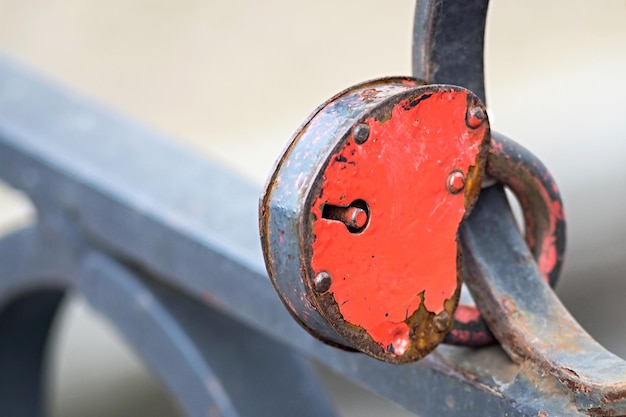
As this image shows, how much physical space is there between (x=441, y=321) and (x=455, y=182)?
0.23ft

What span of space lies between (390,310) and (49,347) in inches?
28.2

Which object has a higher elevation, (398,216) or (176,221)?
(398,216)

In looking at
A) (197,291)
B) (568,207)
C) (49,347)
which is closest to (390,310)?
(197,291)

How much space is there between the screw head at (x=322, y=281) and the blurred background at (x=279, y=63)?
1847 millimetres

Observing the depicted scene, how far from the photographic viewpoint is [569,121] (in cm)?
256

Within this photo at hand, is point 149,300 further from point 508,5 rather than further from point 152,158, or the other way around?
point 508,5

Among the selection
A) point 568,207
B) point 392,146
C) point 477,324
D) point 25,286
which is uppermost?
point 392,146

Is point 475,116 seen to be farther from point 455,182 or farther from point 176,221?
point 176,221

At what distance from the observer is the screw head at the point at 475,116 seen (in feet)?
1.67

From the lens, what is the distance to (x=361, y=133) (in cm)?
47

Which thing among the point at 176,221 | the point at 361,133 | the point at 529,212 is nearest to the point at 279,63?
the point at 176,221

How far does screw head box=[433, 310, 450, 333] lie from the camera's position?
53cm

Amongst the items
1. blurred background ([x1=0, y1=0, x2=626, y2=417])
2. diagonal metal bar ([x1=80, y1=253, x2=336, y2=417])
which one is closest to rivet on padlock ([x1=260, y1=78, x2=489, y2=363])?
diagonal metal bar ([x1=80, y1=253, x2=336, y2=417])

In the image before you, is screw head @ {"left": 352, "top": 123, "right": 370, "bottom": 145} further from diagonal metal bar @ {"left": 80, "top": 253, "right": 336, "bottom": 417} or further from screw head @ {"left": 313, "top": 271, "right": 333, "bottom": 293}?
diagonal metal bar @ {"left": 80, "top": 253, "right": 336, "bottom": 417}
